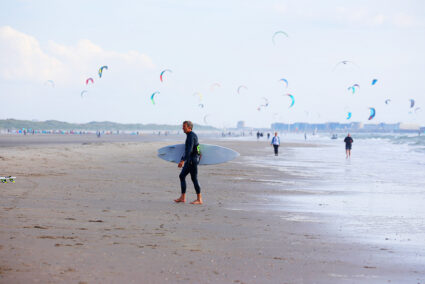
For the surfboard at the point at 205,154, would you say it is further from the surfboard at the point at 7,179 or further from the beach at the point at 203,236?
the surfboard at the point at 7,179

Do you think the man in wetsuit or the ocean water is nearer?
the ocean water

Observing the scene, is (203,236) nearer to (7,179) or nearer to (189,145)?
(189,145)

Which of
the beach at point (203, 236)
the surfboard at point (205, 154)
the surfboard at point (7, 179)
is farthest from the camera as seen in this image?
the surfboard at point (205, 154)

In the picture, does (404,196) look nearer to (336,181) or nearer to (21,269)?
(336,181)

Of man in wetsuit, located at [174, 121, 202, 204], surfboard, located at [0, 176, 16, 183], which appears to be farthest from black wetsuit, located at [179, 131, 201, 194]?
surfboard, located at [0, 176, 16, 183]

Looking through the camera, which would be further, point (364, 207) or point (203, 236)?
point (364, 207)

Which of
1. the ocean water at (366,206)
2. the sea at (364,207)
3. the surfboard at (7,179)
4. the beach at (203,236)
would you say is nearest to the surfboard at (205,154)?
the beach at (203,236)

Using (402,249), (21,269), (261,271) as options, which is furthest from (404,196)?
(21,269)

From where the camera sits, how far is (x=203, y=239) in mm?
6012

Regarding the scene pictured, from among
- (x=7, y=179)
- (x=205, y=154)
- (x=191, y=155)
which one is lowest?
(x=7, y=179)

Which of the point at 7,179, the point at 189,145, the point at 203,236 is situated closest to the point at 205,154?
the point at 189,145

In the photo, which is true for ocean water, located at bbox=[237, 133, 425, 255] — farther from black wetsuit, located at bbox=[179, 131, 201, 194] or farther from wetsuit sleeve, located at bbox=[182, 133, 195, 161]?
wetsuit sleeve, located at bbox=[182, 133, 195, 161]

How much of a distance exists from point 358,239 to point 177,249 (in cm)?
252

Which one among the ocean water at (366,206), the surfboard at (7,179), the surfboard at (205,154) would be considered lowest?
the ocean water at (366,206)
